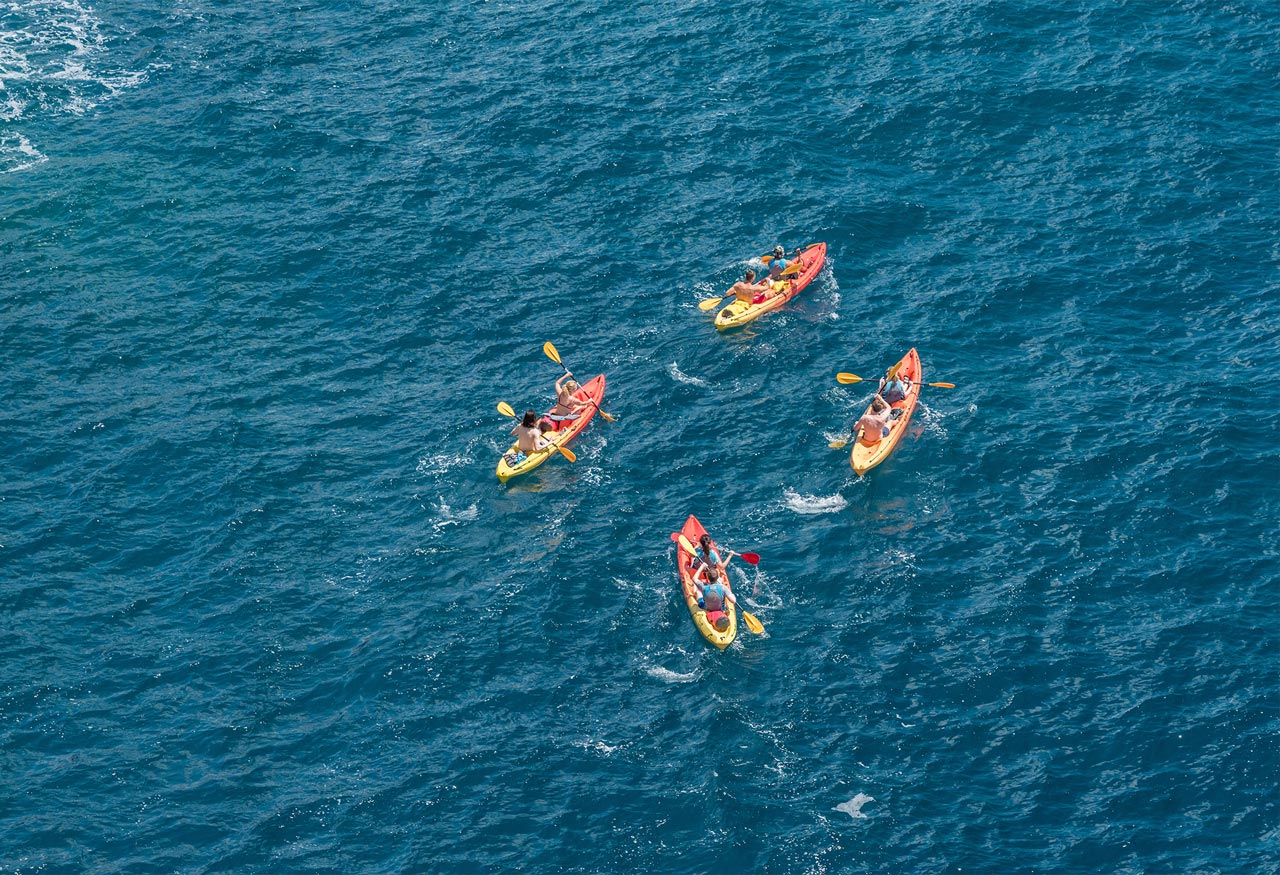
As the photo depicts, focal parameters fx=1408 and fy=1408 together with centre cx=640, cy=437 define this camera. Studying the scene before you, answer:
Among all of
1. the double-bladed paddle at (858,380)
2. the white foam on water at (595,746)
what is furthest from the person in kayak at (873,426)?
the white foam on water at (595,746)

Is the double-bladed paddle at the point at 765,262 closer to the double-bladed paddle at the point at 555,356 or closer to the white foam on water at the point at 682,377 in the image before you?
the white foam on water at the point at 682,377

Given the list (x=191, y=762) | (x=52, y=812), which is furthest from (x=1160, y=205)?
(x=52, y=812)

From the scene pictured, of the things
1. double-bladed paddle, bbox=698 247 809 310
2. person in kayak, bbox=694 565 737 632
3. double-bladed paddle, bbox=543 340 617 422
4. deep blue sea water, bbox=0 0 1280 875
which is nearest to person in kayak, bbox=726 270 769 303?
double-bladed paddle, bbox=698 247 809 310

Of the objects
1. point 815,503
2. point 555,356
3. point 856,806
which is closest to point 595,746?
point 856,806

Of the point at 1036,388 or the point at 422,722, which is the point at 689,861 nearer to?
the point at 422,722

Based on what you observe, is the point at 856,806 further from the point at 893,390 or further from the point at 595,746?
the point at 893,390

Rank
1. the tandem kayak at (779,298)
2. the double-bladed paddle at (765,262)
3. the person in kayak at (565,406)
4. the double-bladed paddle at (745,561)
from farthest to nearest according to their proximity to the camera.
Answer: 1. the double-bladed paddle at (765,262)
2. the tandem kayak at (779,298)
3. the person in kayak at (565,406)
4. the double-bladed paddle at (745,561)
